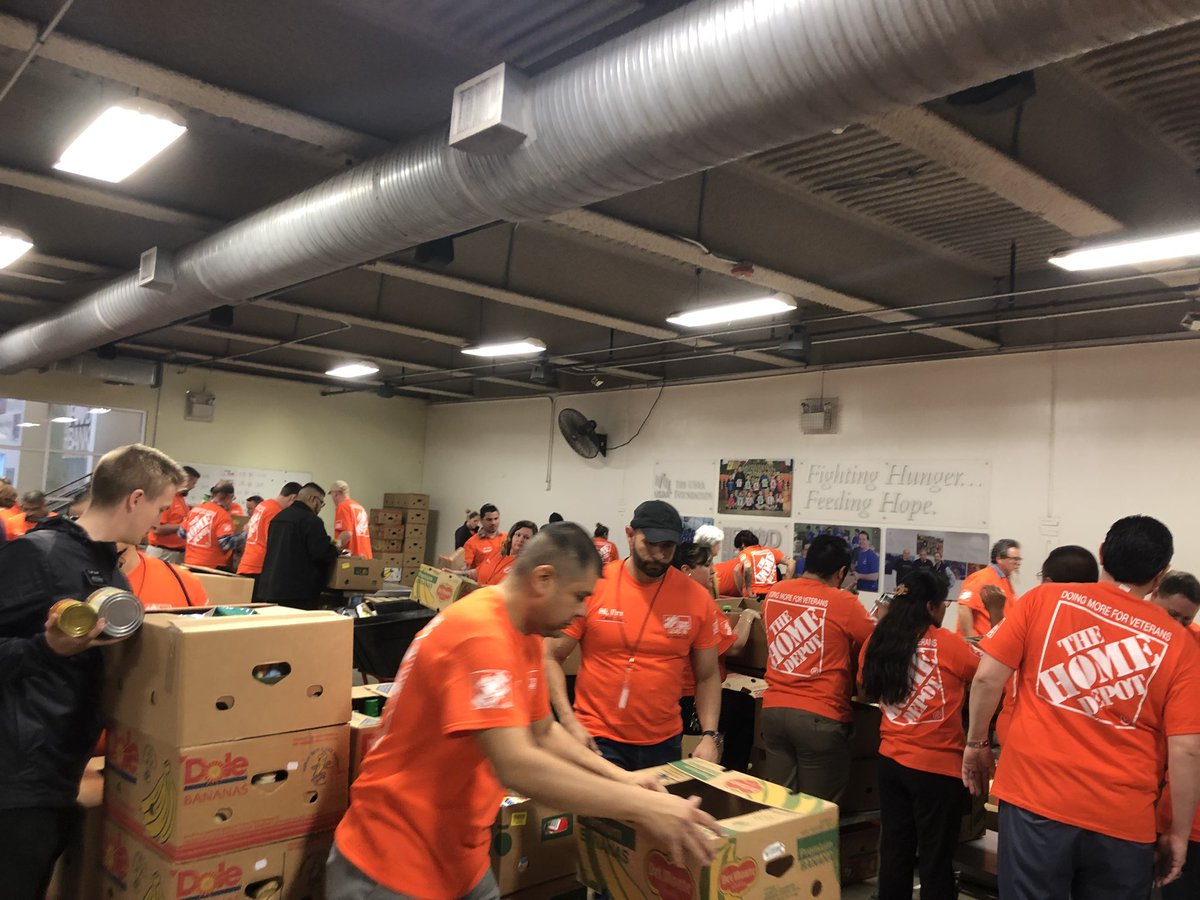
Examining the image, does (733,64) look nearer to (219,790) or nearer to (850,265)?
(219,790)

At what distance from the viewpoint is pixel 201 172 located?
16.3 feet

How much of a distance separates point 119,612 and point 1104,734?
2559 mm

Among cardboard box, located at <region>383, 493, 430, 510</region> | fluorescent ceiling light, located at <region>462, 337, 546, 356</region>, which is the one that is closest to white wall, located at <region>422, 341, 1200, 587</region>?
fluorescent ceiling light, located at <region>462, 337, 546, 356</region>

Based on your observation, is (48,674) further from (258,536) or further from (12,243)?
(258,536)

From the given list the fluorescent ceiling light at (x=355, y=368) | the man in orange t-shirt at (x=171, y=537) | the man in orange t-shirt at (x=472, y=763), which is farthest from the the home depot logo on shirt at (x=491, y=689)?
the fluorescent ceiling light at (x=355, y=368)

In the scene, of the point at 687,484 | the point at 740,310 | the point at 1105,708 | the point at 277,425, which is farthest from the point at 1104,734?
the point at 277,425

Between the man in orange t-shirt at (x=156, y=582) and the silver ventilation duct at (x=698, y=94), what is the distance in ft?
5.53

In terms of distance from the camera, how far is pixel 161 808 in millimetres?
1902

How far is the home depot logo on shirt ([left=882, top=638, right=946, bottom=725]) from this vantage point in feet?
10.1

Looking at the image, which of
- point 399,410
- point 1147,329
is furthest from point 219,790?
point 399,410

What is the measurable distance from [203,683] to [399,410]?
38.8 ft

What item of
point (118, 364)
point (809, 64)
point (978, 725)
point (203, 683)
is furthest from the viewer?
point (118, 364)

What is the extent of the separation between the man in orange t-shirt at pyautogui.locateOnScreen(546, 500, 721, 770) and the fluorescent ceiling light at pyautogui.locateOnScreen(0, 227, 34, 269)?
4.40m

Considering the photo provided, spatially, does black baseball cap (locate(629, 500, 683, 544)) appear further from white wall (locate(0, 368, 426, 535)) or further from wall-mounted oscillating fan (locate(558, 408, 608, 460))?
white wall (locate(0, 368, 426, 535))
